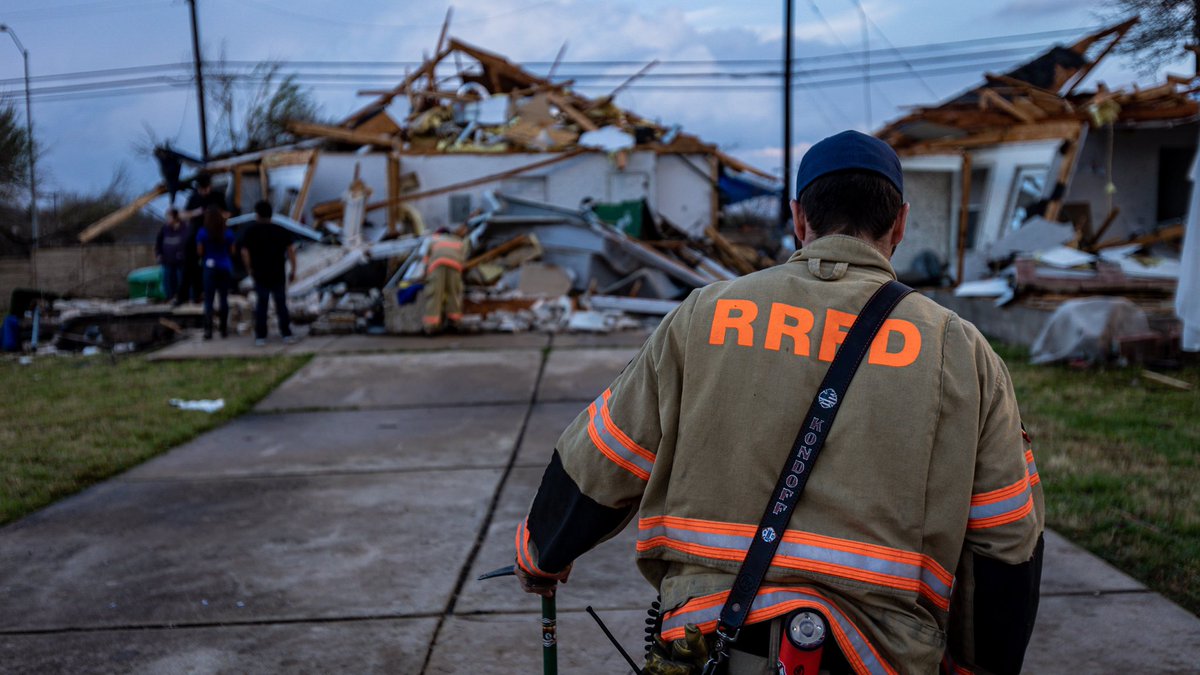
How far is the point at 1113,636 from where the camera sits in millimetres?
3568

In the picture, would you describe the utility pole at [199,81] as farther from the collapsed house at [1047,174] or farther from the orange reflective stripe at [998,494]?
the orange reflective stripe at [998,494]

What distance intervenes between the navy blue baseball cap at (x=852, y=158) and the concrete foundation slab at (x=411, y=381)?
6548 mm

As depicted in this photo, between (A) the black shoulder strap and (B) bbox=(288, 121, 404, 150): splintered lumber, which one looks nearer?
(A) the black shoulder strap

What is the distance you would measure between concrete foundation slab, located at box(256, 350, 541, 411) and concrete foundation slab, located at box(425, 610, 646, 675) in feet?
14.7

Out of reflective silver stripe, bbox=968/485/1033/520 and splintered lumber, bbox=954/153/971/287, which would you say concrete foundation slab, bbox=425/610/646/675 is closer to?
reflective silver stripe, bbox=968/485/1033/520

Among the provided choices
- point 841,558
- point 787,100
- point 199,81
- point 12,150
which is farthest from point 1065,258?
point 199,81

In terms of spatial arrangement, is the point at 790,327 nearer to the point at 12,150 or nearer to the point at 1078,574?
the point at 1078,574

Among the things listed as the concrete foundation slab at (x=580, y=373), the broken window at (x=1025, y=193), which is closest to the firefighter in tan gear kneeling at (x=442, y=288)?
the concrete foundation slab at (x=580, y=373)

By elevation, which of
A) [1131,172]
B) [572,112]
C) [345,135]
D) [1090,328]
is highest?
[572,112]

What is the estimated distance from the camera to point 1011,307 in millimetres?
10938

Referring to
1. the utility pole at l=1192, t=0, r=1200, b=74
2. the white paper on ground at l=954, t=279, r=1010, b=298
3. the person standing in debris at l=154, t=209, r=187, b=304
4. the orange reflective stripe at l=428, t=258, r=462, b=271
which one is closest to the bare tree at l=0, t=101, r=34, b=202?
the person standing in debris at l=154, t=209, r=187, b=304

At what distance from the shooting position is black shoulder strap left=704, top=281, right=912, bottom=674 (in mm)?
Answer: 1685

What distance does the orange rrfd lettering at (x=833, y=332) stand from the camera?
5.67 feet

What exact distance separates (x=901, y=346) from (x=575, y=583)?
9.26 feet
